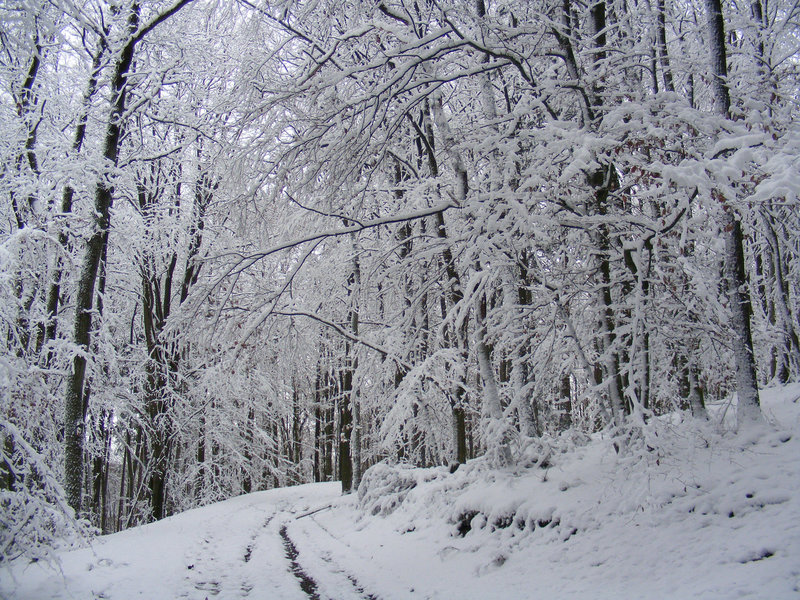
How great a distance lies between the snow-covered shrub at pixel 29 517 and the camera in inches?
168

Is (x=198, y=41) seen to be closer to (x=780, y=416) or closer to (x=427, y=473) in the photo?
(x=427, y=473)

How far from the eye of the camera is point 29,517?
14.5 feet

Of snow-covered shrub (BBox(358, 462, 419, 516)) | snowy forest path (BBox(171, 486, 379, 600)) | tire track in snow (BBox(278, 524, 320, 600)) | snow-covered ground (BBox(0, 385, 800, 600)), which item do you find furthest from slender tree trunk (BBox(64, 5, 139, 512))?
snow-covered shrub (BBox(358, 462, 419, 516))

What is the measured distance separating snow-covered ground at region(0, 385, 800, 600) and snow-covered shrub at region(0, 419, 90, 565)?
418 mm

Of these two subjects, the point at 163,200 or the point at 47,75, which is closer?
the point at 47,75

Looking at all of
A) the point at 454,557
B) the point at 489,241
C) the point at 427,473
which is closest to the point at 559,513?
the point at 454,557

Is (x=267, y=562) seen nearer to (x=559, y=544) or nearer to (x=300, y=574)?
(x=300, y=574)

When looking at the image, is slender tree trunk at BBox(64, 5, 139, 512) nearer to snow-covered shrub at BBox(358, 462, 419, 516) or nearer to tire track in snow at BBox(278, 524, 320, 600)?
tire track in snow at BBox(278, 524, 320, 600)

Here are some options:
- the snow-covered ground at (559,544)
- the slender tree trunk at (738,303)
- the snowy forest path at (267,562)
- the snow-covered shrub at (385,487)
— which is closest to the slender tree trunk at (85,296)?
the snow-covered ground at (559,544)

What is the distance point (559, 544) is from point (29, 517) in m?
5.44

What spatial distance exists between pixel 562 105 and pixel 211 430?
16.2 m

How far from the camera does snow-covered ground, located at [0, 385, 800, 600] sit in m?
4.02

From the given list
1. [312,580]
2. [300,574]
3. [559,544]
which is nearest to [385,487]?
[300,574]

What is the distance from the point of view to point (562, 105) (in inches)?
277
